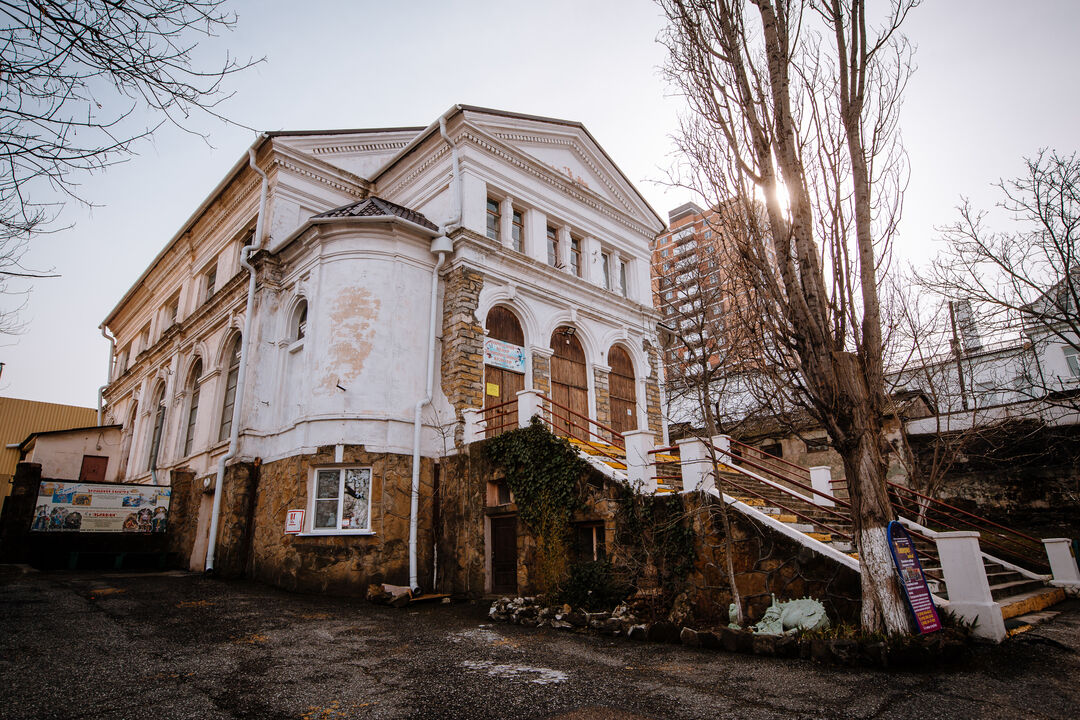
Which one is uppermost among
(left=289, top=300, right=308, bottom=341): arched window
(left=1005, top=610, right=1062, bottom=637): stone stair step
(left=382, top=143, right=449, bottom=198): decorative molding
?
(left=382, top=143, right=449, bottom=198): decorative molding

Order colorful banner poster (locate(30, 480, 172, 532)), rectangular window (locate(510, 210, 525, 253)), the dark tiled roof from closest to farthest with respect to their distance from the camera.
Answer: the dark tiled roof < colorful banner poster (locate(30, 480, 172, 532)) < rectangular window (locate(510, 210, 525, 253))

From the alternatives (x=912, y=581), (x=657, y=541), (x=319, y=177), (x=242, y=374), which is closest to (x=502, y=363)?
(x=242, y=374)

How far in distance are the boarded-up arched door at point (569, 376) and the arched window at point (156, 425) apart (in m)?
13.5

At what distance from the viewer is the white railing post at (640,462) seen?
29.6 feet

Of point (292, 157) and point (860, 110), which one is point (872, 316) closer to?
point (860, 110)

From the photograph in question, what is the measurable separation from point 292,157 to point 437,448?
28.6ft

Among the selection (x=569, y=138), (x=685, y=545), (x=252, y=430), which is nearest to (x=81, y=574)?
(x=252, y=430)

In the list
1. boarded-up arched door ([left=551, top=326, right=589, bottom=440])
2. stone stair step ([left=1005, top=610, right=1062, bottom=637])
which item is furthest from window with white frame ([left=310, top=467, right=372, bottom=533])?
stone stair step ([left=1005, top=610, right=1062, bottom=637])

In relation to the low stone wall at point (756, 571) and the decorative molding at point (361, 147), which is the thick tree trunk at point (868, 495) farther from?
the decorative molding at point (361, 147)

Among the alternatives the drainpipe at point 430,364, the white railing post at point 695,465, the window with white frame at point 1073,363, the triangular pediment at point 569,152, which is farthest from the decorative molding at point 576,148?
the window with white frame at point 1073,363

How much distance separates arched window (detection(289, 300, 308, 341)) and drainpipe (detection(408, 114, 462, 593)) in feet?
11.0

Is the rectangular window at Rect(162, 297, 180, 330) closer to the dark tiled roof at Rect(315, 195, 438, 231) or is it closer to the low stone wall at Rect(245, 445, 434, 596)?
the dark tiled roof at Rect(315, 195, 438, 231)

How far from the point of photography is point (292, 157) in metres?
15.3

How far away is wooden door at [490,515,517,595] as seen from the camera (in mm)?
10938
